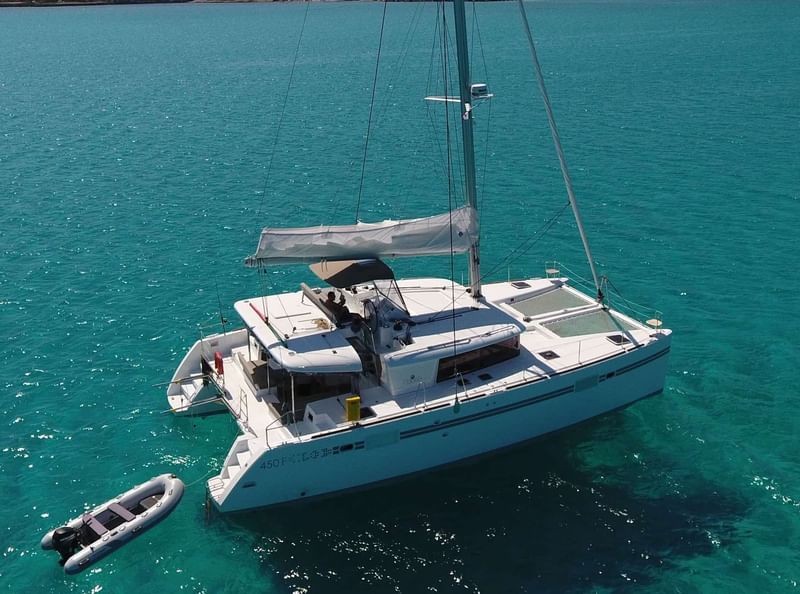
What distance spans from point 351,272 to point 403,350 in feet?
8.74

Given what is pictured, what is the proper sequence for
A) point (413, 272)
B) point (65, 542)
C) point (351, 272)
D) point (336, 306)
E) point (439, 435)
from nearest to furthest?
1. point (65, 542)
2. point (439, 435)
3. point (351, 272)
4. point (336, 306)
5. point (413, 272)

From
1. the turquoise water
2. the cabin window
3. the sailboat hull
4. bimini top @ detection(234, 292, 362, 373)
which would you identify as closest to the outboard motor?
the turquoise water

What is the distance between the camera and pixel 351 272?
21500 millimetres

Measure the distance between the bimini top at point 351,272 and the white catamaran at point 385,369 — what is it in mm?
33

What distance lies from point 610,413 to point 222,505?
11.4 metres

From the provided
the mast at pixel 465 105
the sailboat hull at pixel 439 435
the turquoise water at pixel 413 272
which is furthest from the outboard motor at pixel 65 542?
the mast at pixel 465 105

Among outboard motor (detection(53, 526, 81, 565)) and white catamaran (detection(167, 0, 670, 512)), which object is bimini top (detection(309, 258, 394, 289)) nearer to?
white catamaran (detection(167, 0, 670, 512))

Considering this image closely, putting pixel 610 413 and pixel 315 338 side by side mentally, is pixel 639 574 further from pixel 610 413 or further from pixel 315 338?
pixel 315 338

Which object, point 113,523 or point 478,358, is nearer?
point 113,523

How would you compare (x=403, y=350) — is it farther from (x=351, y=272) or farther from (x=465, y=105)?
(x=465, y=105)

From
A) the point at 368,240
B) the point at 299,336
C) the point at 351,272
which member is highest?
the point at 368,240

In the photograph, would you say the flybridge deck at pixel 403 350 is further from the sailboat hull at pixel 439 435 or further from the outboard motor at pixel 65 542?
the outboard motor at pixel 65 542

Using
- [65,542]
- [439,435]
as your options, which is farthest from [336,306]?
[65,542]

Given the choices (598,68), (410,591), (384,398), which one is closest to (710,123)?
(598,68)
